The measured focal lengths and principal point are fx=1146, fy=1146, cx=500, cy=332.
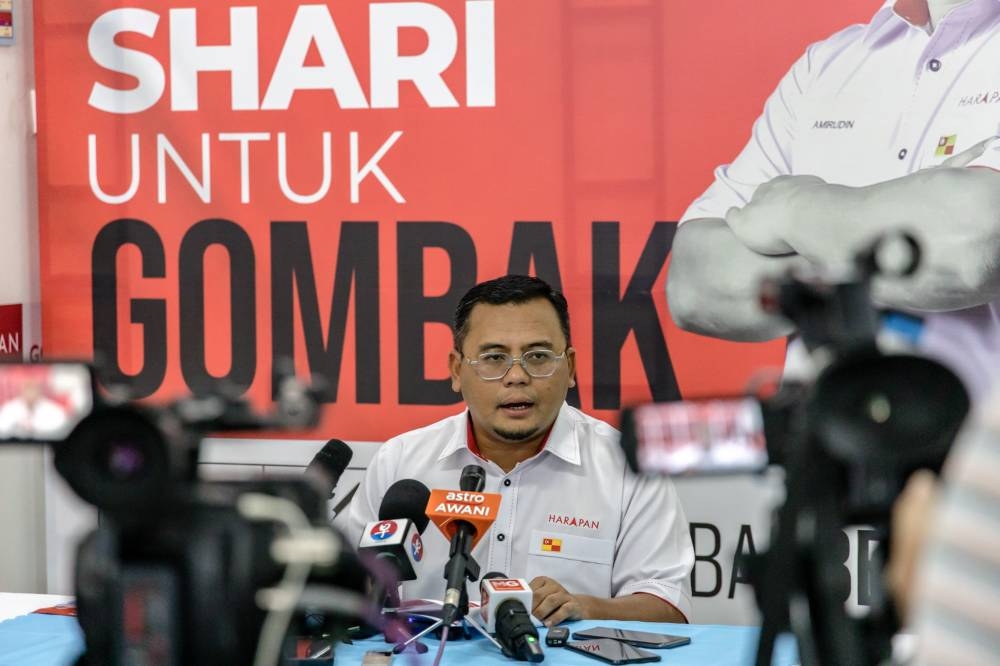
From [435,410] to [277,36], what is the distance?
119 centimetres

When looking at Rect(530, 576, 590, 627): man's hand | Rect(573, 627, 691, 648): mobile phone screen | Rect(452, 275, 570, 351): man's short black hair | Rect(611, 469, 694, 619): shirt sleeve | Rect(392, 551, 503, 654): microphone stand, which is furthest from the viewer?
Rect(452, 275, 570, 351): man's short black hair

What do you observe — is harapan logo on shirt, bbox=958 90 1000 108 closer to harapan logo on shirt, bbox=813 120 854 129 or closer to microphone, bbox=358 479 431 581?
harapan logo on shirt, bbox=813 120 854 129

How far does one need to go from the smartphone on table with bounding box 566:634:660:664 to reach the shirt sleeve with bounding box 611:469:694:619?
0.58 meters

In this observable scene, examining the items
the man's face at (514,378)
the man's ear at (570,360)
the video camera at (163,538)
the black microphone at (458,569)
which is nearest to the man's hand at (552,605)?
the black microphone at (458,569)

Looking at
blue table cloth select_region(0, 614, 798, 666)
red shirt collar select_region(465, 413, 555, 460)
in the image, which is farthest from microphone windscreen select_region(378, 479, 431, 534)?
red shirt collar select_region(465, 413, 555, 460)

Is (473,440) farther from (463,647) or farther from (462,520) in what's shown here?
(462,520)

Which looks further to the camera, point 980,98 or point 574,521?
point 980,98

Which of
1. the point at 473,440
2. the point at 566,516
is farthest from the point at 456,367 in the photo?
the point at 566,516

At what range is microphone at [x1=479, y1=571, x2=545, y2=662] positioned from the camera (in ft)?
6.14

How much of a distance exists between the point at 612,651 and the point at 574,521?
781mm

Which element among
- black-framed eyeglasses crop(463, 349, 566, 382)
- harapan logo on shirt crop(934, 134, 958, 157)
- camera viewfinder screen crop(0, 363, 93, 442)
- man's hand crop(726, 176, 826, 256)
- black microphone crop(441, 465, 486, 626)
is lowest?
black microphone crop(441, 465, 486, 626)

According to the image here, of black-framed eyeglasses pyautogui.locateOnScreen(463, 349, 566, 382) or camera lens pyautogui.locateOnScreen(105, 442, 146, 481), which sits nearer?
camera lens pyautogui.locateOnScreen(105, 442, 146, 481)

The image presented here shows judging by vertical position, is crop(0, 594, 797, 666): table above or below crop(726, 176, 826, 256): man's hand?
below

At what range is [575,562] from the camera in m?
2.66
